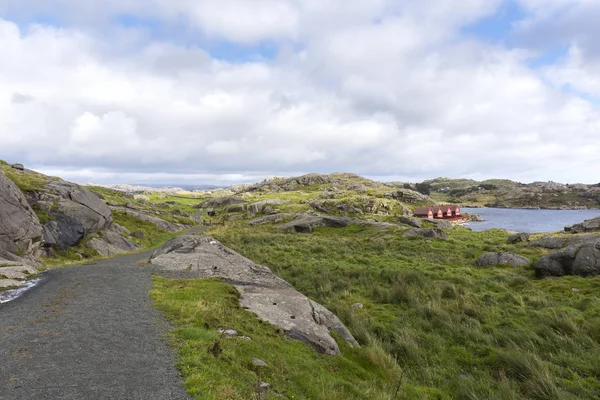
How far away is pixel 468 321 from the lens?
1706 cm

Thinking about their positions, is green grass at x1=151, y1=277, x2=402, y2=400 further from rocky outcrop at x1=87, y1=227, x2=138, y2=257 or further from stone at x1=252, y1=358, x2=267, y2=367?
rocky outcrop at x1=87, y1=227, x2=138, y2=257

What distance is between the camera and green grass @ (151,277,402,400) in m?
8.52

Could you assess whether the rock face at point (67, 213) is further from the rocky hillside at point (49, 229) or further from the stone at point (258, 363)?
the stone at point (258, 363)

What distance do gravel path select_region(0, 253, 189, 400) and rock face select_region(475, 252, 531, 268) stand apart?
29550 mm

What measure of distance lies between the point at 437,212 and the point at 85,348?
12918cm

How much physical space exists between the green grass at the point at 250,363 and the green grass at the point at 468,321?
1749 millimetres

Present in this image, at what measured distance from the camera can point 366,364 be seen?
13.1 meters

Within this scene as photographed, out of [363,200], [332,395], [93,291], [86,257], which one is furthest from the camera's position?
[363,200]

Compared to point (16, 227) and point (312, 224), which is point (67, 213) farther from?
point (312, 224)

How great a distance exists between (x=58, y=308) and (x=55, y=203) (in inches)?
1240

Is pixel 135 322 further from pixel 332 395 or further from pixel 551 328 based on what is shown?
pixel 551 328

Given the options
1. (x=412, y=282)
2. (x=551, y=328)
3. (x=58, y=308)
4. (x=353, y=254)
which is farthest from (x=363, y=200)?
(x=58, y=308)

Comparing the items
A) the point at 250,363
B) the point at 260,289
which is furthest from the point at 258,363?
the point at 260,289

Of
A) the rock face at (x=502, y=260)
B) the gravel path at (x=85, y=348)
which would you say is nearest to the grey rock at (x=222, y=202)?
the rock face at (x=502, y=260)
